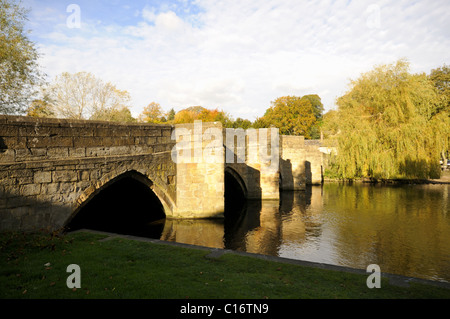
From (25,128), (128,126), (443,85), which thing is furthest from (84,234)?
(443,85)

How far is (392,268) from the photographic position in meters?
7.94

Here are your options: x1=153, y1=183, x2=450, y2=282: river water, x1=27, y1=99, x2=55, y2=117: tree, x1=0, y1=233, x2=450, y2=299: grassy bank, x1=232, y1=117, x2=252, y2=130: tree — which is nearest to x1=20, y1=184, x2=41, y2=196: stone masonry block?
x1=0, y1=233, x2=450, y2=299: grassy bank

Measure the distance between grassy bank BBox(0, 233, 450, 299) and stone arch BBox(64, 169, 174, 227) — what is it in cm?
190

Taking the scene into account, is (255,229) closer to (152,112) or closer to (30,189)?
(30,189)

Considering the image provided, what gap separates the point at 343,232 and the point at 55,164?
10.6 meters

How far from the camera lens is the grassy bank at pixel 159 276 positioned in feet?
14.4

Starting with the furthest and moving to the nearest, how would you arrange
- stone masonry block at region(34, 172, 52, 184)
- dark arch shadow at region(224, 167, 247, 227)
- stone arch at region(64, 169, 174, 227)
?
1. dark arch shadow at region(224, 167, 247, 227)
2. stone arch at region(64, 169, 174, 227)
3. stone masonry block at region(34, 172, 52, 184)

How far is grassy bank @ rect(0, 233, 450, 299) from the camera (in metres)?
4.39

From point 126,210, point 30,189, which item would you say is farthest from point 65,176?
point 126,210

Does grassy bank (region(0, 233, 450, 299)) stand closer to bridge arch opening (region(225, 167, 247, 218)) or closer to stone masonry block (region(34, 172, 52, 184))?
stone masonry block (region(34, 172, 52, 184))

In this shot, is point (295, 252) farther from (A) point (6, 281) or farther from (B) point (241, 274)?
(A) point (6, 281)

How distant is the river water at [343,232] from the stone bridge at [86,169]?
155cm

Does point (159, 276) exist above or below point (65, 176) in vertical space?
below

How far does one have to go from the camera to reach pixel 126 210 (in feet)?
52.2
